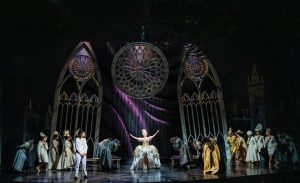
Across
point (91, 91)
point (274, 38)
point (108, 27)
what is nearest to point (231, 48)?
point (274, 38)

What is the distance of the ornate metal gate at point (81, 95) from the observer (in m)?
14.0

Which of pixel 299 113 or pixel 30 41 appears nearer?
pixel 30 41

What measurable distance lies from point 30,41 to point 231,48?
312 inches

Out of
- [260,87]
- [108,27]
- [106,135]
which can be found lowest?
[106,135]

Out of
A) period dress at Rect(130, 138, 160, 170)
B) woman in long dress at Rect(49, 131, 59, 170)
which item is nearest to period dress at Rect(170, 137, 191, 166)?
period dress at Rect(130, 138, 160, 170)

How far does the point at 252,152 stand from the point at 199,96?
346 centimetres

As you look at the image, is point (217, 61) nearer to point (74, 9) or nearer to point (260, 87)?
point (260, 87)

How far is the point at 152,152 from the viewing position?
12141 mm

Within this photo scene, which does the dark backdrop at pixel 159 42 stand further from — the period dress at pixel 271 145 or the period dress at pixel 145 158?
the period dress at pixel 145 158

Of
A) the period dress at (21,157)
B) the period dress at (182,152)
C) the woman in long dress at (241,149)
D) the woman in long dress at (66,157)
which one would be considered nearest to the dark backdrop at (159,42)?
the period dress at (21,157)

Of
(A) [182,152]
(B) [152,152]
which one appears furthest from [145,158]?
(A) [182,152]

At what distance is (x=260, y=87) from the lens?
1432 cm

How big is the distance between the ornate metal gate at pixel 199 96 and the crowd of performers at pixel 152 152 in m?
1.32

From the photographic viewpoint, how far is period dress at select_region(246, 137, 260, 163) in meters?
12.7
